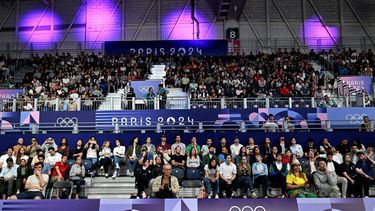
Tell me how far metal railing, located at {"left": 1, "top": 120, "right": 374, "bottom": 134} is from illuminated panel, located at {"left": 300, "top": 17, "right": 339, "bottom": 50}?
17.7m

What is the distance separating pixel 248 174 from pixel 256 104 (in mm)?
7233

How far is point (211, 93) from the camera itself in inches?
926

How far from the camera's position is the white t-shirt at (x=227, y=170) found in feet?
45.7

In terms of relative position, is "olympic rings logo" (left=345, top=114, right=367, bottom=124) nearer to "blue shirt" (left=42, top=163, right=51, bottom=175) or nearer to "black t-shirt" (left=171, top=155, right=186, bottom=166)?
"black t-shirt" (left=171, top=155, right=186, bottom=166)

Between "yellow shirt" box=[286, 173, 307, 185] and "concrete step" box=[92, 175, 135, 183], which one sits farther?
"concrete step" box=[92, 175, 135, 183]

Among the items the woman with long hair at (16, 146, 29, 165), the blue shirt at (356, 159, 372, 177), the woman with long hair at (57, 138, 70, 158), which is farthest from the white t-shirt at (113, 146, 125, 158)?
the blue shirt at (356, 159, 372, 177)

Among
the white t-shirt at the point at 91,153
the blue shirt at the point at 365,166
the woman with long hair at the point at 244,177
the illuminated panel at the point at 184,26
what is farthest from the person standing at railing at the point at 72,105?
the illuminated panel at the point at 184,26

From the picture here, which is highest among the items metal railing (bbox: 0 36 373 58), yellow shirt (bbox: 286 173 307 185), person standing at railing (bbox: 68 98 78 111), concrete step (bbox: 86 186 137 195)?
metal railing (bbox: 0 36 373 58)

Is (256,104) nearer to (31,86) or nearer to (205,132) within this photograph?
(205,132)

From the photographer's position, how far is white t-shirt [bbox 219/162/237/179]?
1393 centimetres

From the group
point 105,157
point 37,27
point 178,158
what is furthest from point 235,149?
point 37,27

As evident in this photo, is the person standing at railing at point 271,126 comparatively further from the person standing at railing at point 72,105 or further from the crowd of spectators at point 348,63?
the crowd of spectators at point 348,63

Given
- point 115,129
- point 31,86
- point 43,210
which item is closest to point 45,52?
point 31,86

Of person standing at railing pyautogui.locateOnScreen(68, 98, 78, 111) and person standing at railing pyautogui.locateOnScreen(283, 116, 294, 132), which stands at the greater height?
person standing at railing pyautogui.locateOnScreen(68, 98, 78, 111)
